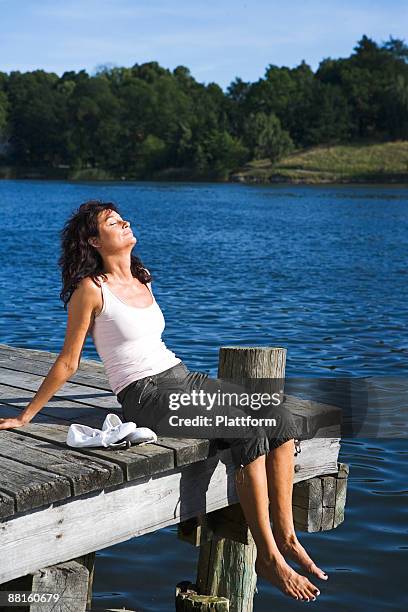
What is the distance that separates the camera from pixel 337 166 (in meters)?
128

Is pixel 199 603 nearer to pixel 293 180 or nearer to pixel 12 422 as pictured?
pixel 12 422

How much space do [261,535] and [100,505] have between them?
89cm

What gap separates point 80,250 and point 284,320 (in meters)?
11.7

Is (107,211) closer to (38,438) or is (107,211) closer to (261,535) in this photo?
(38,438)

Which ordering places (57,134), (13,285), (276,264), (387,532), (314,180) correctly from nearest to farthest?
(387,532) < (13,285) < (276,264) < (314,180) < (57,134)

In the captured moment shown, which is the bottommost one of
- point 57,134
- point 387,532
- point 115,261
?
point 387,532

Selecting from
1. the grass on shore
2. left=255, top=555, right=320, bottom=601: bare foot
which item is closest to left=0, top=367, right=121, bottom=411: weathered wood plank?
left=255, top=555, right=320, bottom=601: bare foot

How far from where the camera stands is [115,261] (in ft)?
17.4

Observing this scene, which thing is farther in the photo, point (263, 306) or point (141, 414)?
point (263, 306)

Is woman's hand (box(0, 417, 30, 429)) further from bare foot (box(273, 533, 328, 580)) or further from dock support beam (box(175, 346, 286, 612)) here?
bare foot (box(273, 533, 328, 580))

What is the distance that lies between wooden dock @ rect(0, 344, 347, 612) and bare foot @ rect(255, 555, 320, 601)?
1.61 ft

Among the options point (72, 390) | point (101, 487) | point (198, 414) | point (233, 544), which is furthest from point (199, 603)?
point (72, 390)

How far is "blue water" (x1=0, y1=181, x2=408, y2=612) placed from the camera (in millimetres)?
6211

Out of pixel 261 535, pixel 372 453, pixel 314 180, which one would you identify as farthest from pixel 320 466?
pixel 314 180
